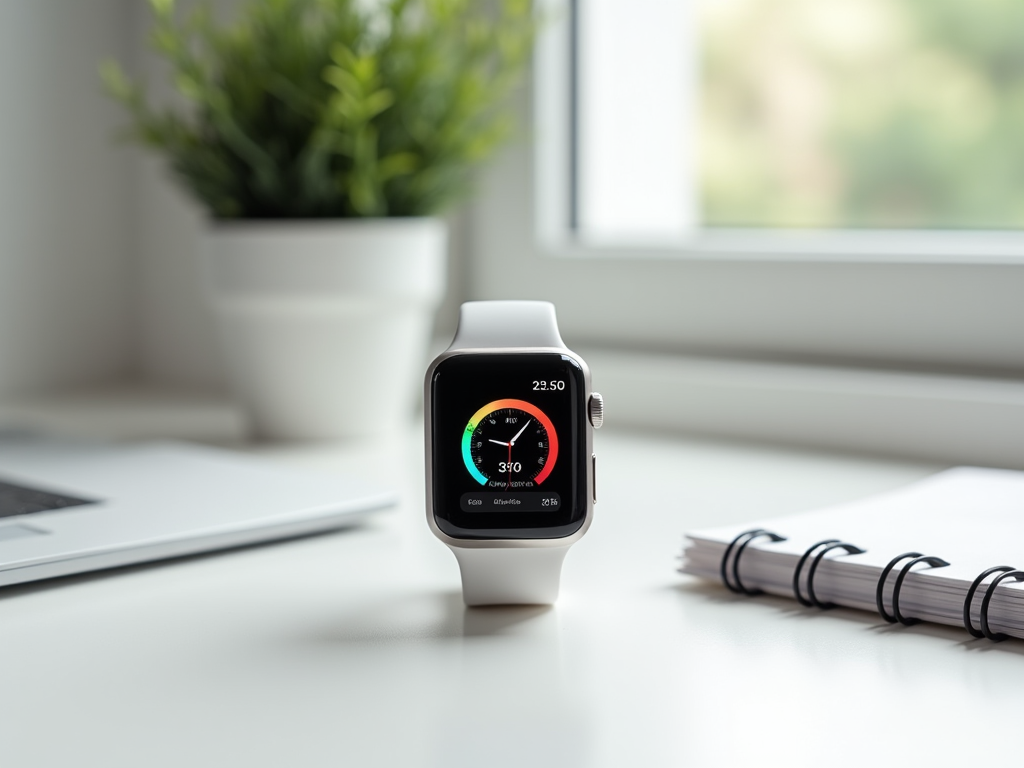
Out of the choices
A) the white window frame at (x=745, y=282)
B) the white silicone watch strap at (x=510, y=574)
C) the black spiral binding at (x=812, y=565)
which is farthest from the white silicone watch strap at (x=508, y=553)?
the white window frame at (x=745, y=282)

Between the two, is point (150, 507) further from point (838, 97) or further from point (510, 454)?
point (838, 97)

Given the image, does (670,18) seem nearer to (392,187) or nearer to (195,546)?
(392,187)

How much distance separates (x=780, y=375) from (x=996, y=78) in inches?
196

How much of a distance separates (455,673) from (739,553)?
0.17m

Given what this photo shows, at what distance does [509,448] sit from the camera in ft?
1.80

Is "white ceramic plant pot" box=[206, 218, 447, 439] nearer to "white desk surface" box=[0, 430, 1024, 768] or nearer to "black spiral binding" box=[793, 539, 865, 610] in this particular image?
"white desk surface" box=[0, 430, 1024, 768]

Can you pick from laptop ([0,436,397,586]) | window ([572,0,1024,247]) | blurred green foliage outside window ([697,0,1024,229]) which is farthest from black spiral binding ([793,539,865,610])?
blurred green foliage outside window ([697,0,1024,229])

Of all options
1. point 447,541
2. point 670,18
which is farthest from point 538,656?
point 670,18

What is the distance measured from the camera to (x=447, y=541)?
547mm

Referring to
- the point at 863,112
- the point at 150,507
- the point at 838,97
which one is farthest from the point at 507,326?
the point at 863,112

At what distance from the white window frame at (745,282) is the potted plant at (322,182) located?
0.73ft

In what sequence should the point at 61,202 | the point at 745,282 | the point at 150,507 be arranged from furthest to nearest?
the point at 61,202, the point at 745,282, the point at 150,507

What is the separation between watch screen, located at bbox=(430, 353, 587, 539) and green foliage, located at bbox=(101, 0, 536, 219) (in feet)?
1.64

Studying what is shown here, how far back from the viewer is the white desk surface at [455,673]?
41cm
